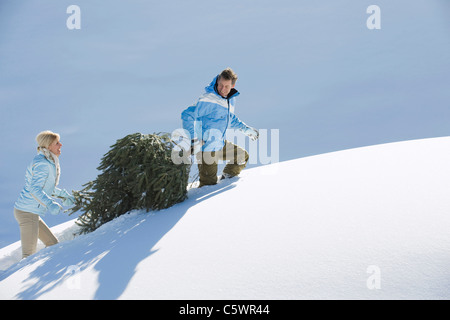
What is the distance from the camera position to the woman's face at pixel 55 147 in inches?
179

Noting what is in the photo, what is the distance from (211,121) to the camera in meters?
5.05

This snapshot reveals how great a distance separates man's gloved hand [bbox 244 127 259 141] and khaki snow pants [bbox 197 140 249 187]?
247 mm

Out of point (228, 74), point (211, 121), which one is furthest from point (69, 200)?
point (228, 74)

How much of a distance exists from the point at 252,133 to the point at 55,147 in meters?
2.81

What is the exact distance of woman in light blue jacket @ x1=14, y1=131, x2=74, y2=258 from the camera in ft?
14.5

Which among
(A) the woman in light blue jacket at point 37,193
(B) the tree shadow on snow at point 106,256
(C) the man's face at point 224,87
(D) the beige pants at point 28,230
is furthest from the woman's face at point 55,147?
(C) the man's face at point 224,87

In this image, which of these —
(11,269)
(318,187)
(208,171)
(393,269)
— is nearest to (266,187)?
(318,187)

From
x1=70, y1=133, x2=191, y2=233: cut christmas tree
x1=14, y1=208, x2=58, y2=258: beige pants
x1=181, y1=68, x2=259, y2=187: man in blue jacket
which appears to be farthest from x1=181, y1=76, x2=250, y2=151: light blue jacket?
x1=14, y1=208, x2=58, y2=258: beige pants

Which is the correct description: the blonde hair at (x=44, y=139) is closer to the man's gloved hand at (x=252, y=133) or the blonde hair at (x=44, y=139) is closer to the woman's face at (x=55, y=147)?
the woman's face at (x=55, y=147)

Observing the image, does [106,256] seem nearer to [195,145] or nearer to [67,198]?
[67,198]

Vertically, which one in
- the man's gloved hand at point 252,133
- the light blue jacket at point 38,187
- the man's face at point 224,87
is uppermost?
the man's face at point 224,87

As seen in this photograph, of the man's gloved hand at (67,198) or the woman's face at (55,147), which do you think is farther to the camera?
the man's gloved hand at (67,198)

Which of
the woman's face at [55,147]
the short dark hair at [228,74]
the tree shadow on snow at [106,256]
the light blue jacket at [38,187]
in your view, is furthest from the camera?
the short dark hair at [228,74]

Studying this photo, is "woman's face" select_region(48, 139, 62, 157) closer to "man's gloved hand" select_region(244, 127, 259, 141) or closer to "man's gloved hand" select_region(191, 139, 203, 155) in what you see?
"man's gloved hand" select_region(191, 139, 203, 155)
